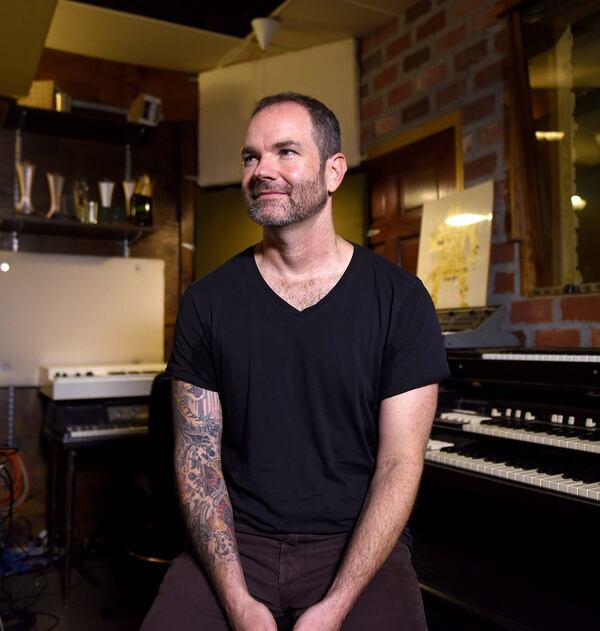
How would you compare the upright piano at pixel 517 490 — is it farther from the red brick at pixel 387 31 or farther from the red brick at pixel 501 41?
the red brick at pixel 387 31

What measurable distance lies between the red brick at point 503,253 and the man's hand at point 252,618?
1854mm

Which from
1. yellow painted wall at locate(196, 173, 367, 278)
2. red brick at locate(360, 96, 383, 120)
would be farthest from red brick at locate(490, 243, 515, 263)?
yellow painted wall at locate(196, 173, 367, 278)

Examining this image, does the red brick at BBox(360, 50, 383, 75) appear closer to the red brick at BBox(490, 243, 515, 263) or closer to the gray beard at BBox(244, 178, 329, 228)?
the red brick at BBox(490, 243, 515, 263)

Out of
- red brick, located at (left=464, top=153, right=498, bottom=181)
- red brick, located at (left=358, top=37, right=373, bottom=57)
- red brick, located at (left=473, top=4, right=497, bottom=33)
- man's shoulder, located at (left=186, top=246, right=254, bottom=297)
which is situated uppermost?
red brick, located at (left=358, top=37, right=373, bottom=57)

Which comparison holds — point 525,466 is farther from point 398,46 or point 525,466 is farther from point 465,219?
point 398,46

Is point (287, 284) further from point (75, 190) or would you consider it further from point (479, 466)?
point (75, 190)

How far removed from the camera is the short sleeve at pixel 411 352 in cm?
154

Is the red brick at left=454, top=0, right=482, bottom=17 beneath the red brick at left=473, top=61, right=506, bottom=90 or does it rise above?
above

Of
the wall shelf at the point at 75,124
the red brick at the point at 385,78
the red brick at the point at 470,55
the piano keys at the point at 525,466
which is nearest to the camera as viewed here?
the piano keys at the point at 525,466

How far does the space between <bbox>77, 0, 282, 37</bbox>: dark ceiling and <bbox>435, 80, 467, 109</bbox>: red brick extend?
3.17ft

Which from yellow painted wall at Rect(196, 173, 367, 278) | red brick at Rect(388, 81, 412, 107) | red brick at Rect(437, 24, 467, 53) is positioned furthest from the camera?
yellow painted wall at Rect(196, 173, 367, 278)

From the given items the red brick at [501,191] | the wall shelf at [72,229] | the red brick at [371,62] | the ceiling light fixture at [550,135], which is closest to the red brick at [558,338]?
the red brick at [501,191]

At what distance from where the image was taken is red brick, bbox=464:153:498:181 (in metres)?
2.87

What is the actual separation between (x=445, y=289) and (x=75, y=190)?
222 centimetres
